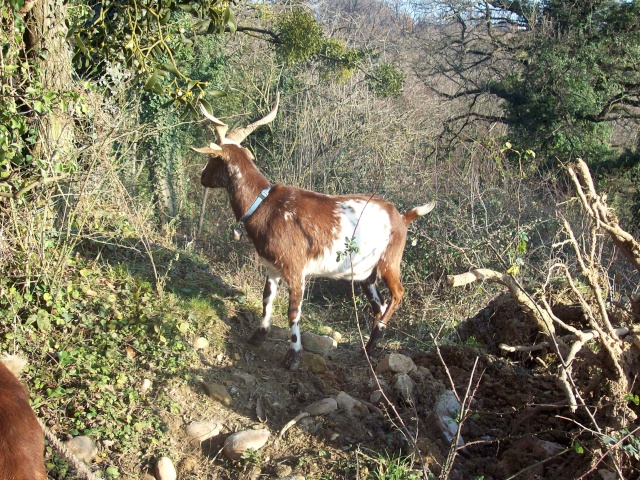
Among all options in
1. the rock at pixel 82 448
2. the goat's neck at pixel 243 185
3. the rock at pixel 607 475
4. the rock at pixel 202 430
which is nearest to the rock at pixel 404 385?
the rock at pixel 202 430

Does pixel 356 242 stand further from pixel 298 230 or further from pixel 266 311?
pixel 266 311

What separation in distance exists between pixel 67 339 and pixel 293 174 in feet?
20.6

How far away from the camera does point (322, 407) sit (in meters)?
5.21

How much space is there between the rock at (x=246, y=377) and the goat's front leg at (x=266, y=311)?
23.9 inches

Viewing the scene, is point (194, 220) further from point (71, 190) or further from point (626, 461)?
point (626, 461)

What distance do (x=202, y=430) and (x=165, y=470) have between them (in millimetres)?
467

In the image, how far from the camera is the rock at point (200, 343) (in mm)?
5938

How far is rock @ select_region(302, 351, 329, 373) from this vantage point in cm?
610

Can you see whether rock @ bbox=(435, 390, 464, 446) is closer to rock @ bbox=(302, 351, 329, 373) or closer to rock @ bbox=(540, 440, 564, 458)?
rock @ bbox=(540, 440, 564, 458)

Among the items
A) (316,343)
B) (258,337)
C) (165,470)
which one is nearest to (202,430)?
(165,470)

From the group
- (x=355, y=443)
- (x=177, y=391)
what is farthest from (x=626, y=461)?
(x=177, y=391)

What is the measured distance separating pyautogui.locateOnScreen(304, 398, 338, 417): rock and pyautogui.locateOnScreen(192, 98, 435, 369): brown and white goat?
865 mm

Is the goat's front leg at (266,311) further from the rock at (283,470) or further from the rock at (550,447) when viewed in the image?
the rock at (550,447)

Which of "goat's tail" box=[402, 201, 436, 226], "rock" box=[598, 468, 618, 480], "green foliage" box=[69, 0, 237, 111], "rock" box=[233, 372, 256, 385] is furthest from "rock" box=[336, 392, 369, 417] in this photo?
"green foliage" box=[69, 0, 237, 111]
